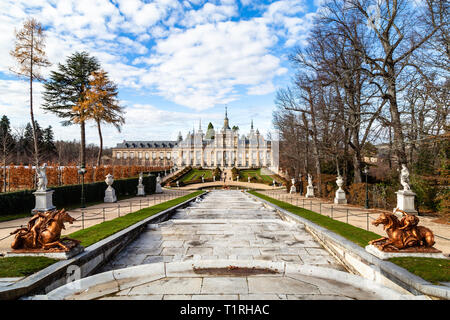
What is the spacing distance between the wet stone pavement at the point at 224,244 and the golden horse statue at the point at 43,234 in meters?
1.12

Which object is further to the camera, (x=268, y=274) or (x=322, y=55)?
(x=322, y=55)

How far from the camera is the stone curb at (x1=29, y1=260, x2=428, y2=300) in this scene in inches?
161

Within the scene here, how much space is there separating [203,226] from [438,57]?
11950 millimetres

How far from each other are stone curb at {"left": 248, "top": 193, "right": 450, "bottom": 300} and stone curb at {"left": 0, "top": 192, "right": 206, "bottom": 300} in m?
5.07

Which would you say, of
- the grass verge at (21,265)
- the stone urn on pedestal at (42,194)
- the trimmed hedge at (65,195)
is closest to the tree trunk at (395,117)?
the grass verge at (21,265)

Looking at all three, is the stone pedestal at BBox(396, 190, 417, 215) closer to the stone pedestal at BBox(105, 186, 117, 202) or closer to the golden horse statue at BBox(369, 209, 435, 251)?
the golden horse statue at BBox(369, 209, 435, 251)

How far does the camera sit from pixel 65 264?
14.4 ft

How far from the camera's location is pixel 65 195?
16.0 metres

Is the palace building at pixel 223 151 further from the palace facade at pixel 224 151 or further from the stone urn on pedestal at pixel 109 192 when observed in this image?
the stone urn on pedestal at pixel 109 192

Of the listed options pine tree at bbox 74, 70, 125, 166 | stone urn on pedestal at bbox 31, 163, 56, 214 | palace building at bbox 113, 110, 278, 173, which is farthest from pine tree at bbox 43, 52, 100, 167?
palace building at bbox 113, 110, 278, 173

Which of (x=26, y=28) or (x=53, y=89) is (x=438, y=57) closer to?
(x=26, y=28)

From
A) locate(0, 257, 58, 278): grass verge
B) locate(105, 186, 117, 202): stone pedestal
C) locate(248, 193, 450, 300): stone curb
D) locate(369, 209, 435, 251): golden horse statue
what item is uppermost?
locate(369, 209, 435, 251): golden horse statue

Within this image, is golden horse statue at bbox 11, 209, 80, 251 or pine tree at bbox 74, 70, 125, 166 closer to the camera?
golden horse statue at bbox 11, 209, 80, 251
